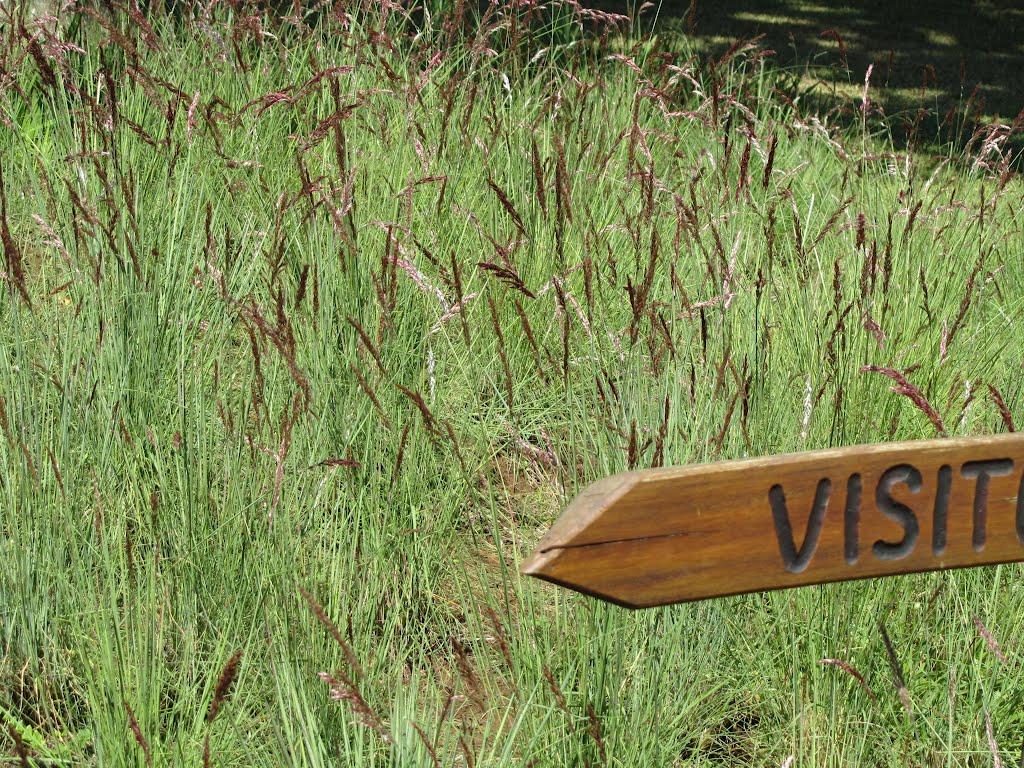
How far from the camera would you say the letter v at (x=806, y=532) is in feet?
3.49

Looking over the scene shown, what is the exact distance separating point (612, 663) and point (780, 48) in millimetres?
6512

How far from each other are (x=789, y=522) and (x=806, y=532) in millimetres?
22

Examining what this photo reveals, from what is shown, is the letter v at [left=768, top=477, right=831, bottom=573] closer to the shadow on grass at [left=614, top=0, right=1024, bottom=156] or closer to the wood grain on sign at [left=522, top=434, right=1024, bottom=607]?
the wood grain on sign at [left=522, top=434, right=1024, bottom=607]

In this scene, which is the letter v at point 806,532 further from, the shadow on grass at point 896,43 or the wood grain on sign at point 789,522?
the shadow on grass at point 896,43

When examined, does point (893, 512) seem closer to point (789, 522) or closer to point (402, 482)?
point (789, 522)

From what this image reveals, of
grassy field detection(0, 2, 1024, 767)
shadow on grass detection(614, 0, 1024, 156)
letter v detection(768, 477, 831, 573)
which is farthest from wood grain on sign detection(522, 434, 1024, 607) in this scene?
shadow on grass detection(614, 0, 1024, 156)

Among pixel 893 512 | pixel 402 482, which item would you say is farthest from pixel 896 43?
pixel 893 512

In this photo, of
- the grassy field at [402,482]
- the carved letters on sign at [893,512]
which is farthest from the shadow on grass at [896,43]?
the carved letters on sign at [893,512]

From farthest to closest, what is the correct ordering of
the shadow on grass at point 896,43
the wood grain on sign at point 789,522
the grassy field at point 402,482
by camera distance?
the shadow on grass at point 896,43, the grassy field at point 402,482, the wood grain on sign at point 789,522

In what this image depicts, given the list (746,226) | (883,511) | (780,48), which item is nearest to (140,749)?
(883,511)

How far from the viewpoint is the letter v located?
3.49 ft

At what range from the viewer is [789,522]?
3.50 ft

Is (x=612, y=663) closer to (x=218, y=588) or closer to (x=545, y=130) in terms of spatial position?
(x=218, y=588)

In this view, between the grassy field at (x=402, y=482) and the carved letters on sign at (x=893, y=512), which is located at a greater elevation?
the carved letters on sign at (x=893, y=512)
